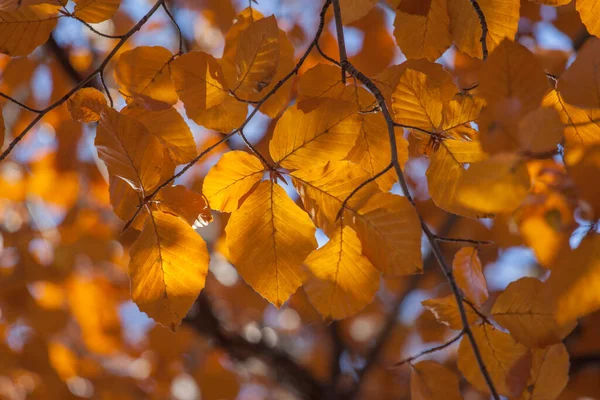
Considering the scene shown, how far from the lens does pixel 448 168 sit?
0.58 m

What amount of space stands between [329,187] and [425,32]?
10.4 inches

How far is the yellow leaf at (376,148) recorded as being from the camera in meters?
0.63

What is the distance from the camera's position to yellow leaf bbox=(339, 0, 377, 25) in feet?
2.20

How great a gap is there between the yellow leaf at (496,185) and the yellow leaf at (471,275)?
323 mm

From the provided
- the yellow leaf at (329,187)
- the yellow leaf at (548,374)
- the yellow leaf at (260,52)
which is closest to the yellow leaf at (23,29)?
the yellow leaf at (260,52)

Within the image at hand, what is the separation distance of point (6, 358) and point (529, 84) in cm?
219

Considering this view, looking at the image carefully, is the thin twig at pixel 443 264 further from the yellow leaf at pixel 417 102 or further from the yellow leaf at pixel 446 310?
the yellow leaf at pixel 446 310

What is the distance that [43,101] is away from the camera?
2268mm

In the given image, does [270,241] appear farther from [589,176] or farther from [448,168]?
[589,176]

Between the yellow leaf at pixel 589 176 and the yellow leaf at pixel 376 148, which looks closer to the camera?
the yellow leaf at pixel 589 176

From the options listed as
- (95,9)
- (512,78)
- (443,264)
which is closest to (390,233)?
(443,264)

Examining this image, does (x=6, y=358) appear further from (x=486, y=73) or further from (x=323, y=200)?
(x=486, y=73)

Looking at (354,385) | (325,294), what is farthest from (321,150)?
(354,385)

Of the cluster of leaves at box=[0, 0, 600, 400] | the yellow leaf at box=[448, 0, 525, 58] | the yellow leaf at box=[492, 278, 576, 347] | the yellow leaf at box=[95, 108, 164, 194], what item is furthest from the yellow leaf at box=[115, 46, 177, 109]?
the yellow leaf at box=[492, 278, 576, 347]
